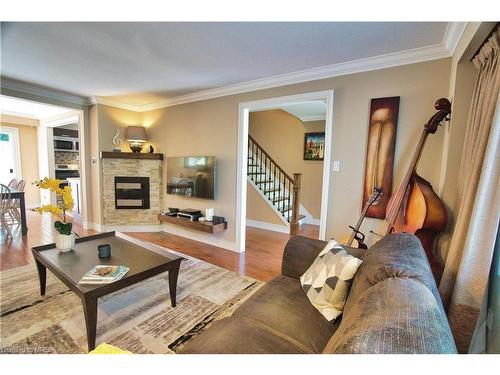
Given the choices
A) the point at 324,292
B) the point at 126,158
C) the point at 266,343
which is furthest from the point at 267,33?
the point at 126,158

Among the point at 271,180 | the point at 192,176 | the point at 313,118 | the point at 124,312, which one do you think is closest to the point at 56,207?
the point at 124,312

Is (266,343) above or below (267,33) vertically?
below

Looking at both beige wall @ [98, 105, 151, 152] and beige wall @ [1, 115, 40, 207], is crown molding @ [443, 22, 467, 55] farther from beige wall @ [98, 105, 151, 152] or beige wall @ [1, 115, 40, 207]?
beige wall @ [1, 115, 40, 207]

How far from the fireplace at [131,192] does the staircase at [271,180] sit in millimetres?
2098

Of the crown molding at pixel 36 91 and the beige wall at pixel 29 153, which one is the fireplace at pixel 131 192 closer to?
the crown molding at pixel 36 91

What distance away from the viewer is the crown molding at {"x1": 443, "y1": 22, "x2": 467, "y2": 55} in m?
1.65

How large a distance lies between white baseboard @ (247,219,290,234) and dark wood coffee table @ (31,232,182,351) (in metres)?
2.91

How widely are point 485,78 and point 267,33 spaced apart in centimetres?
158

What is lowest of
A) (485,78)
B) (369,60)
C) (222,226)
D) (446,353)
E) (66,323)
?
(66,323)

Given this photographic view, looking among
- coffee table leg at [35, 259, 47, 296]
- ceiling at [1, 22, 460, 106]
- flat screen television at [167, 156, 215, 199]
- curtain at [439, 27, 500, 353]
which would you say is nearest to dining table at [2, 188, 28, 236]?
ceiling at [1, 22, 460, 106]

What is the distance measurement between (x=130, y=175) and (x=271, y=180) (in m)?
3.01

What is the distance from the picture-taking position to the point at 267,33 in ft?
6.27

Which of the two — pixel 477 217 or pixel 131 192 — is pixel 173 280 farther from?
pixel 131 192
